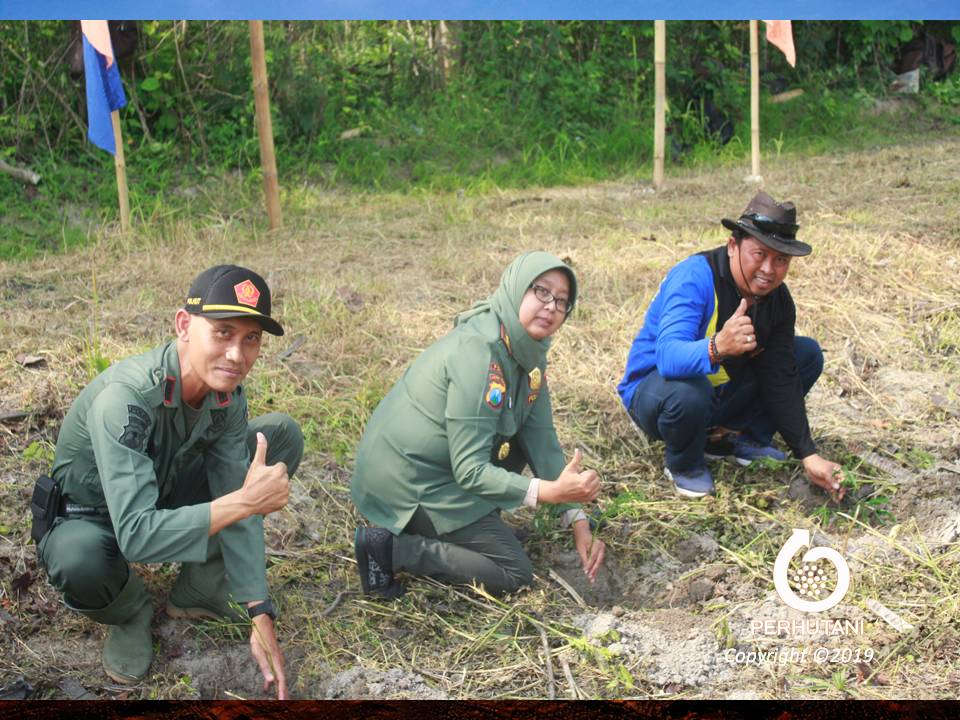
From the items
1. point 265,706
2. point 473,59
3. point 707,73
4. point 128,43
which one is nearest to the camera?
point 265,706

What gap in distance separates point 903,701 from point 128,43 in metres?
2.88

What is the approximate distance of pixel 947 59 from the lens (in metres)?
3.35

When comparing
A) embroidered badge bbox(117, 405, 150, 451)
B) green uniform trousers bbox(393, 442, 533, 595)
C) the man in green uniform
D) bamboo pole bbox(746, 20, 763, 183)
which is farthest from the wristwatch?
bamboo pole bbox(746, 20, 763, 183)

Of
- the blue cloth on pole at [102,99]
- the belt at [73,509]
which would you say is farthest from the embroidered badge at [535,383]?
the blue cloth on pole at [102,99]

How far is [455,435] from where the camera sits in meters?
3.05

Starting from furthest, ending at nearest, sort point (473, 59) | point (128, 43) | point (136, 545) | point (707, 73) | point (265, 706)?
1. point (707, 73)
2. point (473, 59)
3. point (128, 43)
4. point (265, 706)
5. point (136, 545)

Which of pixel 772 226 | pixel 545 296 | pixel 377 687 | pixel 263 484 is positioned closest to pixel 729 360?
pixel 772 226

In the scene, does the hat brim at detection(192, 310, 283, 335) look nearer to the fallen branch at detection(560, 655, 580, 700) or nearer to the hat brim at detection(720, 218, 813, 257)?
the fallen branch at detection(560, 655, 580, 700)

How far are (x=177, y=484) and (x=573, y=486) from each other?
1096mm

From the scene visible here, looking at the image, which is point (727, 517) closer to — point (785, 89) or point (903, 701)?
point (903, 701)

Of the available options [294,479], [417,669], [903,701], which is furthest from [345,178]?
[903,701]

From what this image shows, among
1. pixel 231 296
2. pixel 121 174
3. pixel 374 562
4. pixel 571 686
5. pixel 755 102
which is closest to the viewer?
pixel 231 296

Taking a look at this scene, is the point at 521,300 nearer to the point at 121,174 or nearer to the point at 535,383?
the point at 535,383

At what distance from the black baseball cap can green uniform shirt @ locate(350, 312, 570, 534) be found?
58 cm
